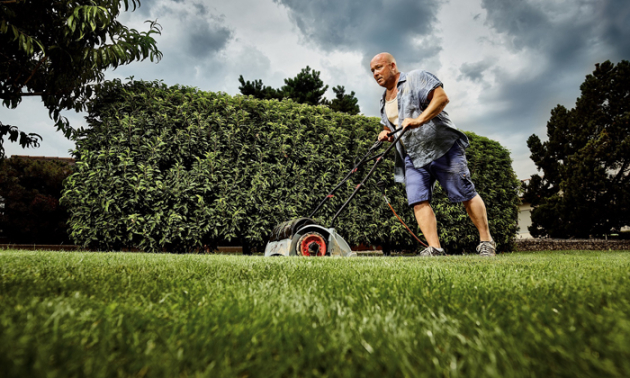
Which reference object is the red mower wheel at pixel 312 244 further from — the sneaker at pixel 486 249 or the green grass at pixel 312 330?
the green grass at pixel 312 330

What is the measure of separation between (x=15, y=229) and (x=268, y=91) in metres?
9.52

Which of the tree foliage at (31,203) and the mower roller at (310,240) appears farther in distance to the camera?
the tree foliage at (31,203)

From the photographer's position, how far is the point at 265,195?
5789mm

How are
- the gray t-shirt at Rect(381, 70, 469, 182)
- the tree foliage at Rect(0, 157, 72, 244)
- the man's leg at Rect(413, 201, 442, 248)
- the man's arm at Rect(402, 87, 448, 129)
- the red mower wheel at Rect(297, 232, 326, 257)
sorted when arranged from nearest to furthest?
the man's arm at Rect(402, 87, 448, 129) → the gray t-shirt at Rect(381, 70, 469, 182) → the man's leg at Rect(413, 201, 442, 248) → the red mower wheel at Rect(297, 232, 326, 257) → the tree foliage at Rect(0, 157, 72, 244)

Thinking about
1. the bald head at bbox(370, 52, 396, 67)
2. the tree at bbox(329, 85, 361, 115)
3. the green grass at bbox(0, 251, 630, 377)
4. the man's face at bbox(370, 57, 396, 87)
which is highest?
the tree at bbox(329, 85, 361, 115)

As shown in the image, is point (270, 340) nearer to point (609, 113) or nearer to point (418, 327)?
point (418, 327)

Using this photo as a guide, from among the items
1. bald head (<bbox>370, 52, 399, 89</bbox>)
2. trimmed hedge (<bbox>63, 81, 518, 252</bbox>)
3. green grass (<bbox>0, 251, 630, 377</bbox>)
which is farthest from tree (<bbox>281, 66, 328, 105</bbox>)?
green grass (<bbox>0, 251, 630, 377</bbox>)

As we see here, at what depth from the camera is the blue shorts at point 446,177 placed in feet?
13.3

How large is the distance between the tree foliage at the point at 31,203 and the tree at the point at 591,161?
58.4 ft

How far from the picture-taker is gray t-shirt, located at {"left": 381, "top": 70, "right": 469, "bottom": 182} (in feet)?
13.5

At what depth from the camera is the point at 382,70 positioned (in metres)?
4.45

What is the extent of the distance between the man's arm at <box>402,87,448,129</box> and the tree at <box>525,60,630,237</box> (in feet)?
44.2

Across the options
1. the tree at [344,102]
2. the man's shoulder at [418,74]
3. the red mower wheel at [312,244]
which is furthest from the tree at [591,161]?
the red mower wheel at [312,244]

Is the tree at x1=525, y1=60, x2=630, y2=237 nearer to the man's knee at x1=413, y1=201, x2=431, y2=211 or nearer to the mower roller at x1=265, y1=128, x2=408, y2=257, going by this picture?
the man's knee at x1=413, y1=201, x2=431, y2=211
